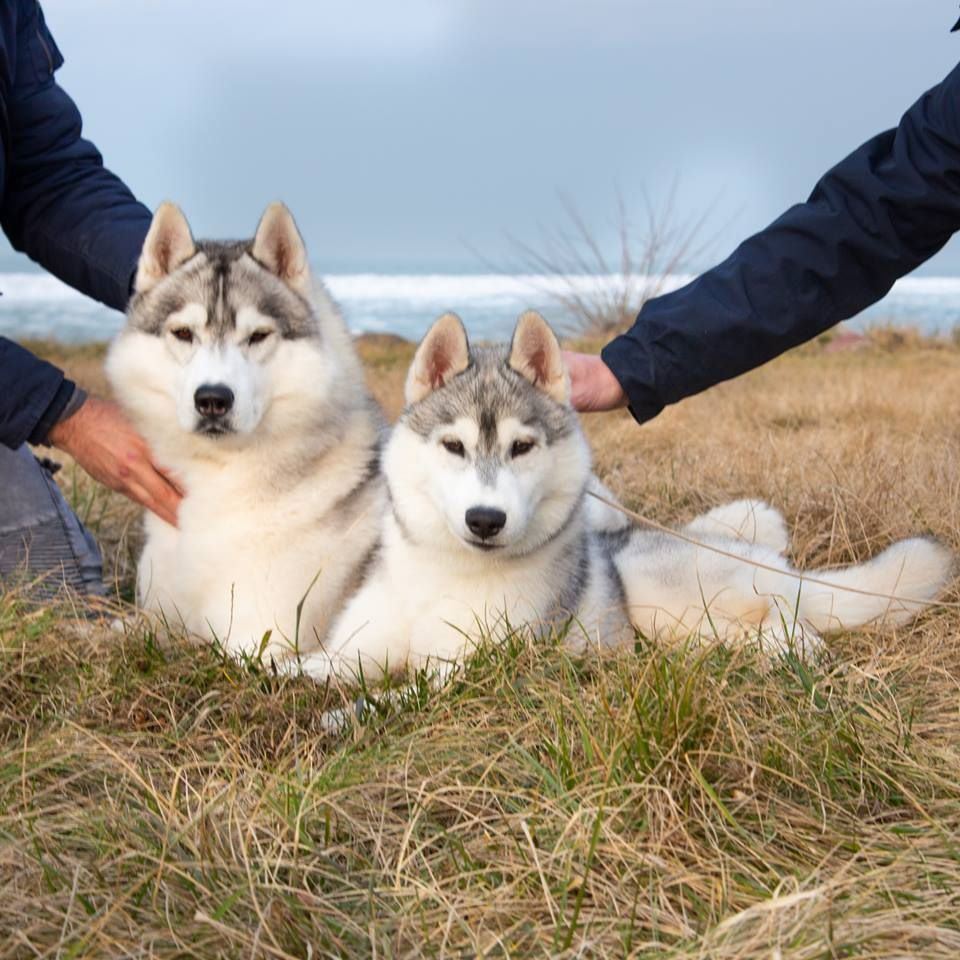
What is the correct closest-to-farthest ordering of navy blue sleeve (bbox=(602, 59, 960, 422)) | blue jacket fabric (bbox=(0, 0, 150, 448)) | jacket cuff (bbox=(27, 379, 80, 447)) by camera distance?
navy blue sleeve (bbox=(602, 59, 960, 422)) → jacket cuff (bbox=(27, 379, 80, 447)) → blue jacket fabric (bbox=(0, 0, 150, 448))

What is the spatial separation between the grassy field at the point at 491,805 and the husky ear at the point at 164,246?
47.2 inches

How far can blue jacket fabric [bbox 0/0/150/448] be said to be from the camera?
483cm

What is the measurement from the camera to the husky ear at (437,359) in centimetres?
339

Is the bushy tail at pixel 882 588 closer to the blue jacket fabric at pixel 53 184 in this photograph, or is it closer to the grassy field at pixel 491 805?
the grassy field at pixel 491 805

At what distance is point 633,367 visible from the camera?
374cm

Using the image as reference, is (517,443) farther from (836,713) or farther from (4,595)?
(4,595)

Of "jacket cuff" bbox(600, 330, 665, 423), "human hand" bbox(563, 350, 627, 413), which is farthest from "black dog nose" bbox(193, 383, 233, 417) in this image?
"jacket cuff" bbox(600, 330, 665, 423)

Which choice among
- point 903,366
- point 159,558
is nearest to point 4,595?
point 159,558

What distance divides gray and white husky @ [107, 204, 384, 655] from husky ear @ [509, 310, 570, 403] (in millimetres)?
766

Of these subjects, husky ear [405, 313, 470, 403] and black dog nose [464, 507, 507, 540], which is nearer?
black dog nose [464, 507, 507, 540]

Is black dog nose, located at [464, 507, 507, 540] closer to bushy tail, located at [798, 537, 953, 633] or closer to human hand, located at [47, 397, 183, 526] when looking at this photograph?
bushy tail, located at [798, 537, 953, 633]

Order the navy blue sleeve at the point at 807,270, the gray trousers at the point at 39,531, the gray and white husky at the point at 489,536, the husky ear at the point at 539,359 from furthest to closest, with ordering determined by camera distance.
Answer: the gray trousers at the point at 39,531 < the navy blue sleeve at the point at 807,270 < the husky ear at the point at 539,359 < the gray and white husky at the point at 489,536

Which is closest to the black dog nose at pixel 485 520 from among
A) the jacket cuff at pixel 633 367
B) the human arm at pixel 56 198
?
the jacket cuff at pixel 633 367

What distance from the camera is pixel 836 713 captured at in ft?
8.89
